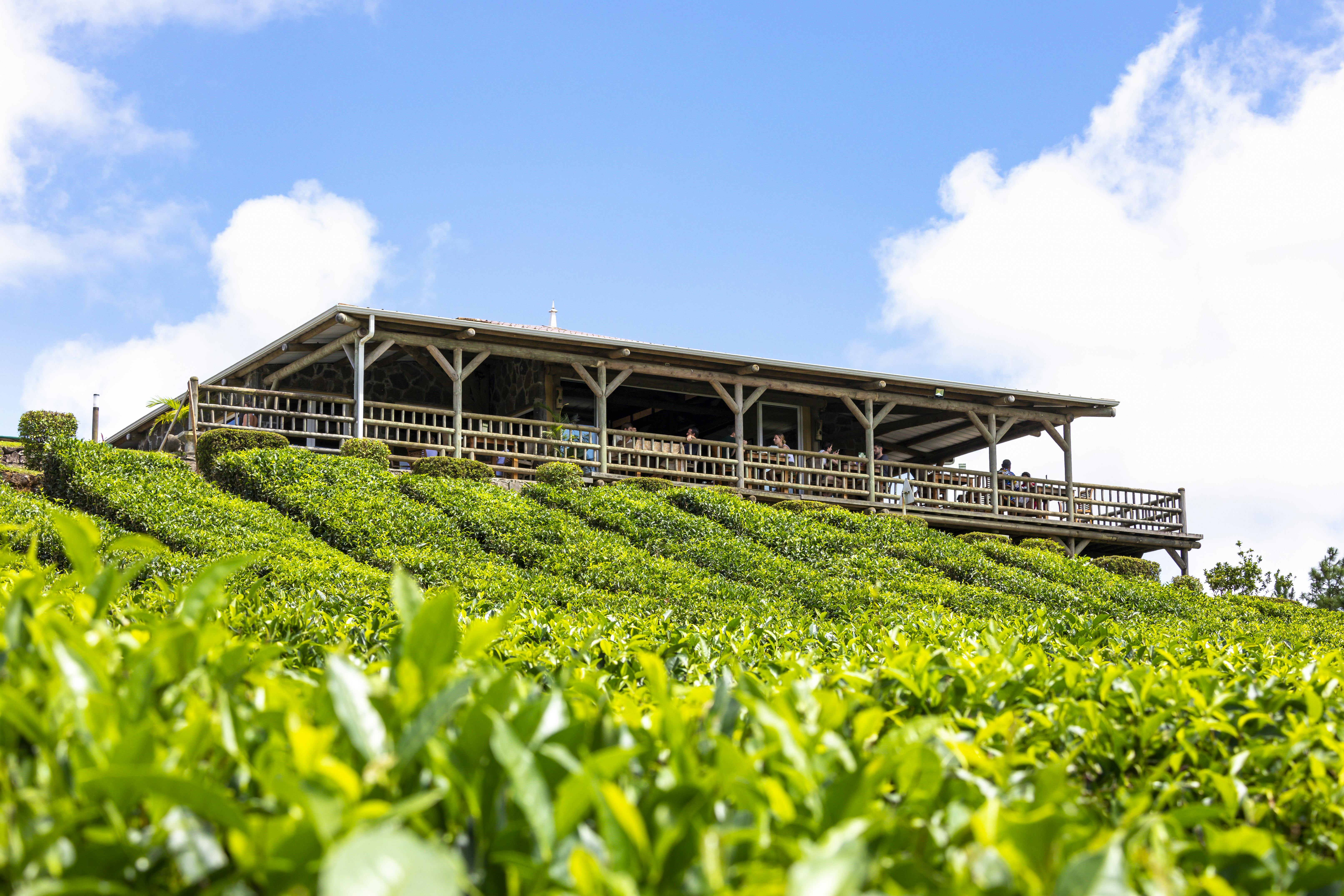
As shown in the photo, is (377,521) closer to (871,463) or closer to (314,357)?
(314,357)

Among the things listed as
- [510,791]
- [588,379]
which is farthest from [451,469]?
[510,791]

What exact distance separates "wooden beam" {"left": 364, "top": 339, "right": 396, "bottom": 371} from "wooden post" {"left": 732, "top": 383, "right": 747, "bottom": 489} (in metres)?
6.82

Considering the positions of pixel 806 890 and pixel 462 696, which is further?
pixel 462 696

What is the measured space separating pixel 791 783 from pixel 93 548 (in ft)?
3.91

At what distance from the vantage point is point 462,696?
1.34 meters

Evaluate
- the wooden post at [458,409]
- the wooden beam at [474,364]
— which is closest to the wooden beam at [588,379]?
the wooden beam at [474,364]

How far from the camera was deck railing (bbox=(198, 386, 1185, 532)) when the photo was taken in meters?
18.6

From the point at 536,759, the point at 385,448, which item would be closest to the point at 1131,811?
the point at 536,759

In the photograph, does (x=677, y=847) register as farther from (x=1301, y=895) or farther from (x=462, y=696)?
(x=1301, y=895)

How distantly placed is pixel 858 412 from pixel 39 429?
15062mm

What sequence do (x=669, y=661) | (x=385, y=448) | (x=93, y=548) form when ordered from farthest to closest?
A: (x=385, y=448), (x=669, y=661), (x=93, y=548)

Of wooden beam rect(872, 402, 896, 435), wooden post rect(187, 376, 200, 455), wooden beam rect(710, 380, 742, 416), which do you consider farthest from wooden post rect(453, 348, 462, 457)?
wooden beam rect(872, 402, 896, 435)

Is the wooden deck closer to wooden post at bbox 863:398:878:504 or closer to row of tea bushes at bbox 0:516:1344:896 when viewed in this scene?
wooden post at bbox 863:398:878:504

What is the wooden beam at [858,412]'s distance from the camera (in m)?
21.9
